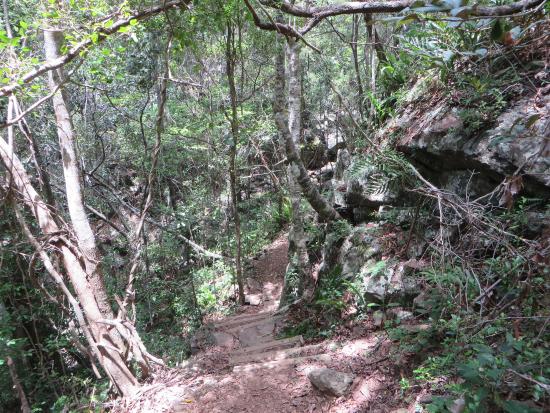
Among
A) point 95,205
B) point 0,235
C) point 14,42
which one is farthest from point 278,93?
point 95,205

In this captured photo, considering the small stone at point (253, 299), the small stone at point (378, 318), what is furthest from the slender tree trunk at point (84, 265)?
the small stone at point (253, 299)

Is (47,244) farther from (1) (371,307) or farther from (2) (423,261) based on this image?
(2) (423,261)

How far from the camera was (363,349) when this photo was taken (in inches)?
147

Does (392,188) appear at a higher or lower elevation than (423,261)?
higher

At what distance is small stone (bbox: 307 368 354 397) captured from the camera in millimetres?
3152

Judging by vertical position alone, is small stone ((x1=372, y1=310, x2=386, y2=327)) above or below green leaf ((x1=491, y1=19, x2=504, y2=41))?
below

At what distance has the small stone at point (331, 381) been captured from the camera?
315 centimetres

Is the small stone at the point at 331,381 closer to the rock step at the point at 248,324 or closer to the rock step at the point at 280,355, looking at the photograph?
the rock step at the point at 280,355

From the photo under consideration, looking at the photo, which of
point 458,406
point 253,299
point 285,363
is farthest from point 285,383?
point 253,299

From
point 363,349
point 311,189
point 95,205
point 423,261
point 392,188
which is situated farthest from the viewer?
point 95,205

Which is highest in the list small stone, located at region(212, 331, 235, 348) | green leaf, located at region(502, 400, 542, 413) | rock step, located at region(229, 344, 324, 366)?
green leaf, located at region(502, 400, 542, 413)

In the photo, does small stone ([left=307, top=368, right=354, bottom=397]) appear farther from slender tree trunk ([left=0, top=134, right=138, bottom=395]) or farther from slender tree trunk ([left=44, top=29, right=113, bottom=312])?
slender tree trunk ([left=44, top=29, right=113, bottom=312])

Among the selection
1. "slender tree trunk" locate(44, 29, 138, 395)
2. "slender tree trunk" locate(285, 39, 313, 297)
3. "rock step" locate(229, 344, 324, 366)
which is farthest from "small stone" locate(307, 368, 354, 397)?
"slender tree trunk" locate(285, 39, 313, 297)

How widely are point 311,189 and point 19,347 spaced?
538 cm
